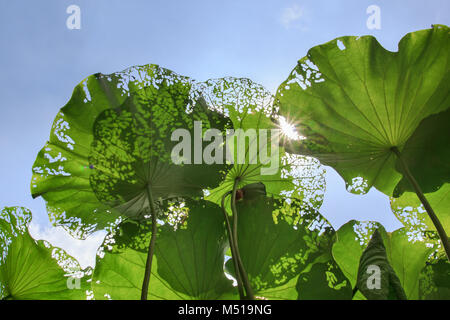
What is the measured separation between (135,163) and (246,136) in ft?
1.82

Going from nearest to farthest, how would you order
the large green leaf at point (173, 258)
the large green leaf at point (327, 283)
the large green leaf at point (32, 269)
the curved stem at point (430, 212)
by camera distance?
the curved stem at point (430, 212)
the large green leaf at point (327, 283)
the large green leaf at point (173, 258)
the large green leaf at point (32, 269)

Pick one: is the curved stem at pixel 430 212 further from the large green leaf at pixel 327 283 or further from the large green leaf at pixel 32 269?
the large green leaf at pixel 32 269

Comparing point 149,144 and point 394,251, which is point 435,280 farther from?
point 149,144

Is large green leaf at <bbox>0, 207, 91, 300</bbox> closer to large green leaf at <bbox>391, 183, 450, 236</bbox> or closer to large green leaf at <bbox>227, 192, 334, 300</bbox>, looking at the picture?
large green leaf at <bbox>227, 192, 334, 300</bbox>

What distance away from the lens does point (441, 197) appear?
154 cm

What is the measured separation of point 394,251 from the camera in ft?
4.72

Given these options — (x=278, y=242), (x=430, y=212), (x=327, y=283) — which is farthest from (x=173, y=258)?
(x=430, y=212)

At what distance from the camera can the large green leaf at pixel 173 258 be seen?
1.33m

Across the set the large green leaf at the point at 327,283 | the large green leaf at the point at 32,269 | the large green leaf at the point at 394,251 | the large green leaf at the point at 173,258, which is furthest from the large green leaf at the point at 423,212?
the large green leaf at the point at 32,269

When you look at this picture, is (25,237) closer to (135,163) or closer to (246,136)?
(135,163)

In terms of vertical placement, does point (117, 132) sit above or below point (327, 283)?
above

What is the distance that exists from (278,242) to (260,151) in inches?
18.6

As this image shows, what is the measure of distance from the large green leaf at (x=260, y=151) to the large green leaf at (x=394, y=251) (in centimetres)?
23

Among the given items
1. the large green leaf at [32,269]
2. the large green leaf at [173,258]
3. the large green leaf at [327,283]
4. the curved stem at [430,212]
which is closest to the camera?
the curved stem at [430,212]
